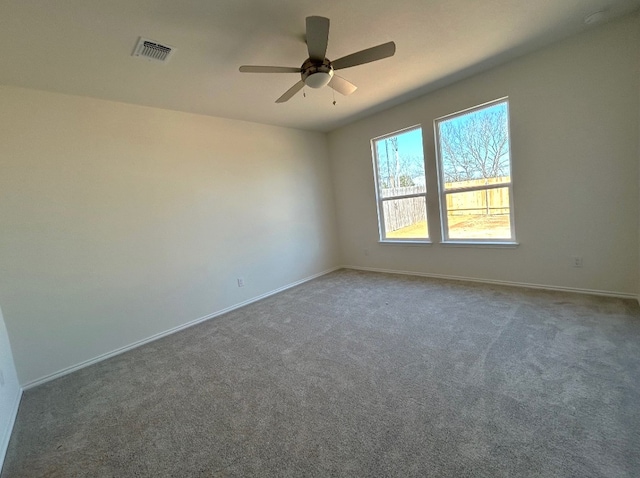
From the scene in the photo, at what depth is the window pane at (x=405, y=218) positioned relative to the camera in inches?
166

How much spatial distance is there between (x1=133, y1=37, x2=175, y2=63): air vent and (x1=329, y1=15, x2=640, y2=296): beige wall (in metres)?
3.20

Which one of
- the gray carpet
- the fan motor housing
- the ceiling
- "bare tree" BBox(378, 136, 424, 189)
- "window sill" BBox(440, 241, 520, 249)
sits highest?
the ceiling

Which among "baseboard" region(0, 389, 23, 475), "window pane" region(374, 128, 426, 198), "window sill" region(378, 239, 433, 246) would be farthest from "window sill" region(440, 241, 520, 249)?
"baseboard" region(0, 389, 23, 475)

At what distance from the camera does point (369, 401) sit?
1718 millimetres

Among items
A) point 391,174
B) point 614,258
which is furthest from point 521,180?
point 391,174

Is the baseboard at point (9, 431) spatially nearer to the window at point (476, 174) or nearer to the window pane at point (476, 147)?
the window at point (476, 174)

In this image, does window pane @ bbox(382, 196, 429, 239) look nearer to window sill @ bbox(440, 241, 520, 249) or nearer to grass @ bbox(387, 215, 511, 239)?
grass @ bbox(387, 215, 511, 239)

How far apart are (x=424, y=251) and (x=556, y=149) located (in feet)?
6.49

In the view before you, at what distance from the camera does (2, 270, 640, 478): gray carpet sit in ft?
4.33

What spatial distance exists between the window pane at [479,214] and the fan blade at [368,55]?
2395mm

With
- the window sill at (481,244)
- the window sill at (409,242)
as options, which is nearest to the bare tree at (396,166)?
the window sill at (409,242)

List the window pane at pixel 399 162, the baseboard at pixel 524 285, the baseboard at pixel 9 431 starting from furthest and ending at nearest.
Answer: the window pane at pixel 399 162, the baseboard at pixel 524 285, the baseboard at pixel 9 431

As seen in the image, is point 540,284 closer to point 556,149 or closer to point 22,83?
point 556,149

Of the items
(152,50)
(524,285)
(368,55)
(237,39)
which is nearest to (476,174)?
(524,285)
